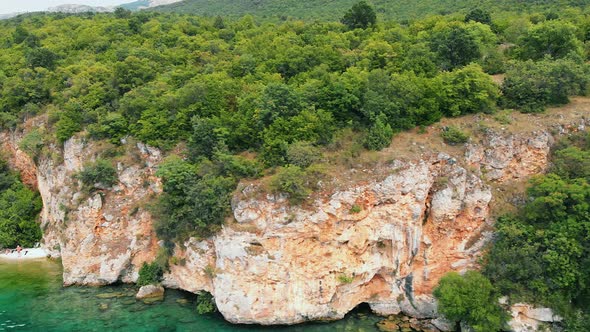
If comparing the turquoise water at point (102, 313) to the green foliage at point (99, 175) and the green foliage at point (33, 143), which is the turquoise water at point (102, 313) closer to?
the green foliage at point (99, 175)

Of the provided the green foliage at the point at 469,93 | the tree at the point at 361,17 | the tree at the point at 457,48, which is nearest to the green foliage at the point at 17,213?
the green foliage at the point at 469,93

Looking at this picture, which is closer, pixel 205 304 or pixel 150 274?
pixel 205 304

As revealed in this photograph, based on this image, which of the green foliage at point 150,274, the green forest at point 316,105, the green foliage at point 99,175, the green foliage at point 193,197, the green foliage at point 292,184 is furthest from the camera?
the green foliage at point 99,175

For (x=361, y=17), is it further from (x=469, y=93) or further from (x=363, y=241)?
(x=363, y=241)

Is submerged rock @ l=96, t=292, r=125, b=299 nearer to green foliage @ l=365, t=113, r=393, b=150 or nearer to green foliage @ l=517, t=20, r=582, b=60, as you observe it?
green foliage @ l=365, t=113, r=393, b=150

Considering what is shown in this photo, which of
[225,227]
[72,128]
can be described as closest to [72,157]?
[72,128]

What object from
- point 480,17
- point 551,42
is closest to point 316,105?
point 551,42
